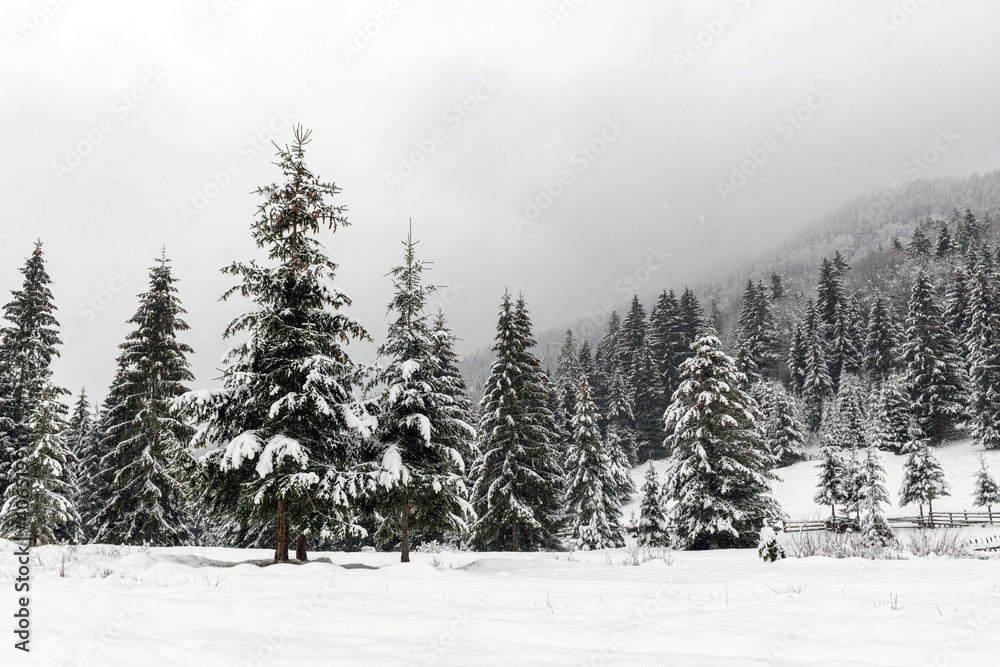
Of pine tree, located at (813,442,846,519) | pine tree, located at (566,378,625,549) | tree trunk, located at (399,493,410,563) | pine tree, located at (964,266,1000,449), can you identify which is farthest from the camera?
pine tree, located at (964,266,1000,449)

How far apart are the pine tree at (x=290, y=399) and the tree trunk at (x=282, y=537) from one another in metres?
0.02

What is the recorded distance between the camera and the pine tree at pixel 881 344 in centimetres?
6094

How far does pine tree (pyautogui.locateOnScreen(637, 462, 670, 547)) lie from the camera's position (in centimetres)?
2847

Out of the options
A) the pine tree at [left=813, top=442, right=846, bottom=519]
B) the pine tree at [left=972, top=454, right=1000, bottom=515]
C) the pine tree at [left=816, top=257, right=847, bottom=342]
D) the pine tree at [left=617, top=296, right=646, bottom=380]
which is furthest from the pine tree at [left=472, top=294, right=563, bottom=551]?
the pine tree at [left=816, top=257, right=847, bottom=342]

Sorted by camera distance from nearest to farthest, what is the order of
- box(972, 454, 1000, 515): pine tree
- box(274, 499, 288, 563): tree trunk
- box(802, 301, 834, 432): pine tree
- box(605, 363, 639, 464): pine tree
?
box(274, 499, 288, 563): tree trunk → box(972, 454, 1000, 515): pine tree → box(605, 363, 639, 464): pine tree → box(802, 301, 834, 432): pine tree

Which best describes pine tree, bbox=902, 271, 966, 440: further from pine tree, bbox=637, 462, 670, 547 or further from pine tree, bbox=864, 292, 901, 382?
pine tree, bbox=637, 462, 670, 547

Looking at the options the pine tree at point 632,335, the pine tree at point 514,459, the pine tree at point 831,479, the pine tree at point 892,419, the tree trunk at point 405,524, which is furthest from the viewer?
the pine tree at point 632,335

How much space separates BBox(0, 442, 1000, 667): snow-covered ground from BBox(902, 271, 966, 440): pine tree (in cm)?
4813

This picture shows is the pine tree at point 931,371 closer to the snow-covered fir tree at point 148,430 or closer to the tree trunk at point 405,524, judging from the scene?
the tree trunk at point 405,524

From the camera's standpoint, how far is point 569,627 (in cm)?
583

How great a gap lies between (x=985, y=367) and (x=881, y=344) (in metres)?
17.2

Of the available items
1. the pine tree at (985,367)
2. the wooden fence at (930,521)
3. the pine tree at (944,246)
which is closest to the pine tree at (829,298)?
the pine tree at (985,367)

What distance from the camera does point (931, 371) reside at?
48312mm

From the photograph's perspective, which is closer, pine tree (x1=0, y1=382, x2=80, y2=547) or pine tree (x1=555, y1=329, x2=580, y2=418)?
pine tree (x1=0, y1=382, x2=80, y2=547)
